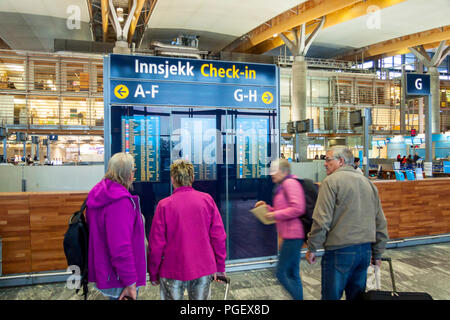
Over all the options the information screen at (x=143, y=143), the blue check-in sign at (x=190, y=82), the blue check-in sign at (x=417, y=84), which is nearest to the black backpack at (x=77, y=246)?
the information screen at (x=143, y=143)

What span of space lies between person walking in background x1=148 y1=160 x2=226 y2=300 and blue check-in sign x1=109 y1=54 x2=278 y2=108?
97.6 inches

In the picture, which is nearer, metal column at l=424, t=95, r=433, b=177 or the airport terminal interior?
the airport terminal interior

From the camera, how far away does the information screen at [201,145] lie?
4562mm

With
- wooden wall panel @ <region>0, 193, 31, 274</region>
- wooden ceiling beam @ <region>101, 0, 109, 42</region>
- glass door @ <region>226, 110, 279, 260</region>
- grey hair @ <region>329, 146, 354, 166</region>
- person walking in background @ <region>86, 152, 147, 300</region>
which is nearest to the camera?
person walking in background @ <region>86, 152, 147, 300</region>

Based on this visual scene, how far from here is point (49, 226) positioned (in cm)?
421

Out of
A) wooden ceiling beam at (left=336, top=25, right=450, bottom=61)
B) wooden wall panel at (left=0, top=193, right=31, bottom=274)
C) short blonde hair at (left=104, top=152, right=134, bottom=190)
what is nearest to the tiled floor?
wooden wall panel at (left=0, top=193, right=31, bottom=274)

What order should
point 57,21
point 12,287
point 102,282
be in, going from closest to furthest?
point 102,282 < point 12,287 < point 57,21

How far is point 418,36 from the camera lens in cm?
2231

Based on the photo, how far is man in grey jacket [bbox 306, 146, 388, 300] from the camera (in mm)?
2416

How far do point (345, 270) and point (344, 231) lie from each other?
30 cm

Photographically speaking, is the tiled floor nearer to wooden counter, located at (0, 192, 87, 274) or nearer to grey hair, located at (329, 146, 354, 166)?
wooden counter, located at (0, 192, 87, 274)
